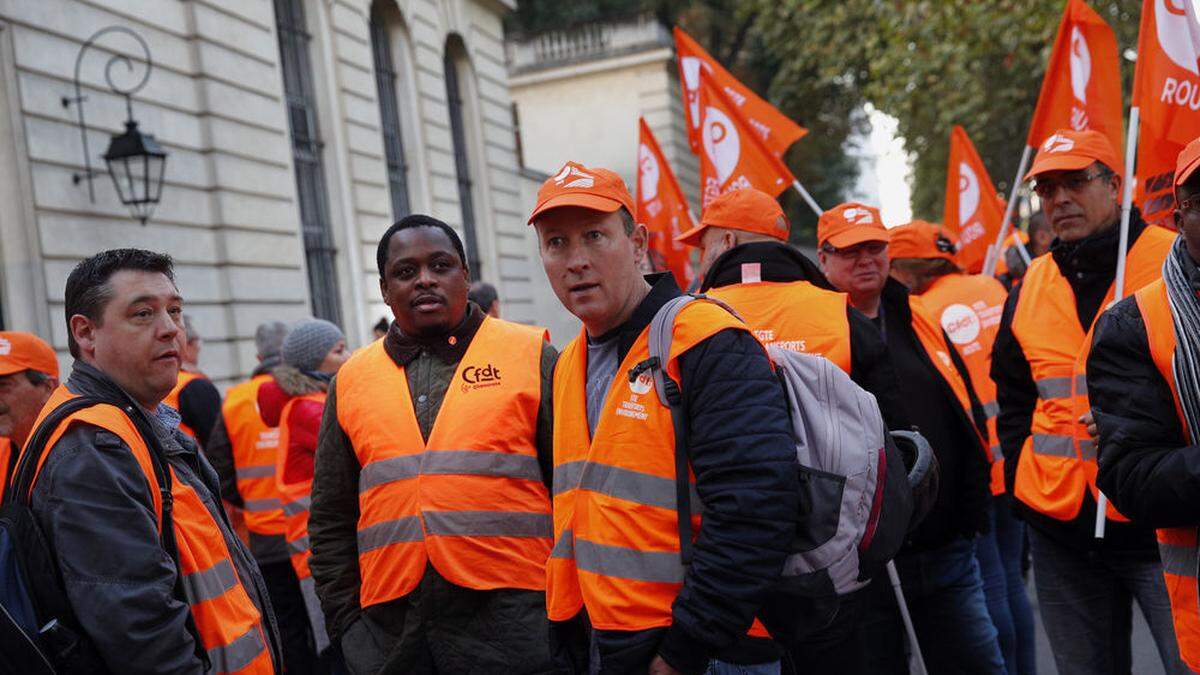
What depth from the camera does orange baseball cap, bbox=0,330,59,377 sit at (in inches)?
152

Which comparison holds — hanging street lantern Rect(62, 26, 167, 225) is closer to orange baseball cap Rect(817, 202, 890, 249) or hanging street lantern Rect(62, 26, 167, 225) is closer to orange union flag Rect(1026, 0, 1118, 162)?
orange baseball cap Rect(817, 202, 890, 249)

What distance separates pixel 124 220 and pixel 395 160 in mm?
6559

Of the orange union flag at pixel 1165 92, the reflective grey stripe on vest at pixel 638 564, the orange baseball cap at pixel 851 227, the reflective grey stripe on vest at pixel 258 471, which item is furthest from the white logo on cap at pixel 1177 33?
the reflective grey stripe on vest at pixel 258 471

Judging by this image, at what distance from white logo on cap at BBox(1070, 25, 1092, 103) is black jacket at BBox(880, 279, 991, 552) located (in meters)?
1.86

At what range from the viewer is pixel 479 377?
11.4 feet

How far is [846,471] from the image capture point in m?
2.42

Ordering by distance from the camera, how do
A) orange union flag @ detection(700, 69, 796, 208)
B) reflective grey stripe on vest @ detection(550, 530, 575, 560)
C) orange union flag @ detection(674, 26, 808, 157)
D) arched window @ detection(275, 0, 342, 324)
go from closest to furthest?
1. reflective grey stripe on vest @ detection(550, 530, 575, 560)
2. orange union flag @ detection(700, 69, 796, 208)
3. orange union flag @ detection(674, 26, 808, 157)
4. arched window @ detection(275, 0, 342, 324)

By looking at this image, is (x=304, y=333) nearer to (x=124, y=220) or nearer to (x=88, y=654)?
(x=88, y=654)

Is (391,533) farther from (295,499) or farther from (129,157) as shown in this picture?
(129,157)

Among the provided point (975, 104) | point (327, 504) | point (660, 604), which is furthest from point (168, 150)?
point (975, 104)

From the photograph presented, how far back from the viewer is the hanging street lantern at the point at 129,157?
355 inches

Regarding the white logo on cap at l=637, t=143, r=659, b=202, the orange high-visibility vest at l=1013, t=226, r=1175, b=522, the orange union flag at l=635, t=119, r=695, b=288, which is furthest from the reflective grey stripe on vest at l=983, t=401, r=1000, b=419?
the white logo on cap at l=637, t=143, r=659, b=202

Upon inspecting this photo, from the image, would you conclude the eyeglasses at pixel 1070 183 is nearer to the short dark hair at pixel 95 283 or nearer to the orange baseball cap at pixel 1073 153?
the orange baseball cap at pixel 1073 153

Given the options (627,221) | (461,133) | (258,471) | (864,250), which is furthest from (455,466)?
(461,133)
